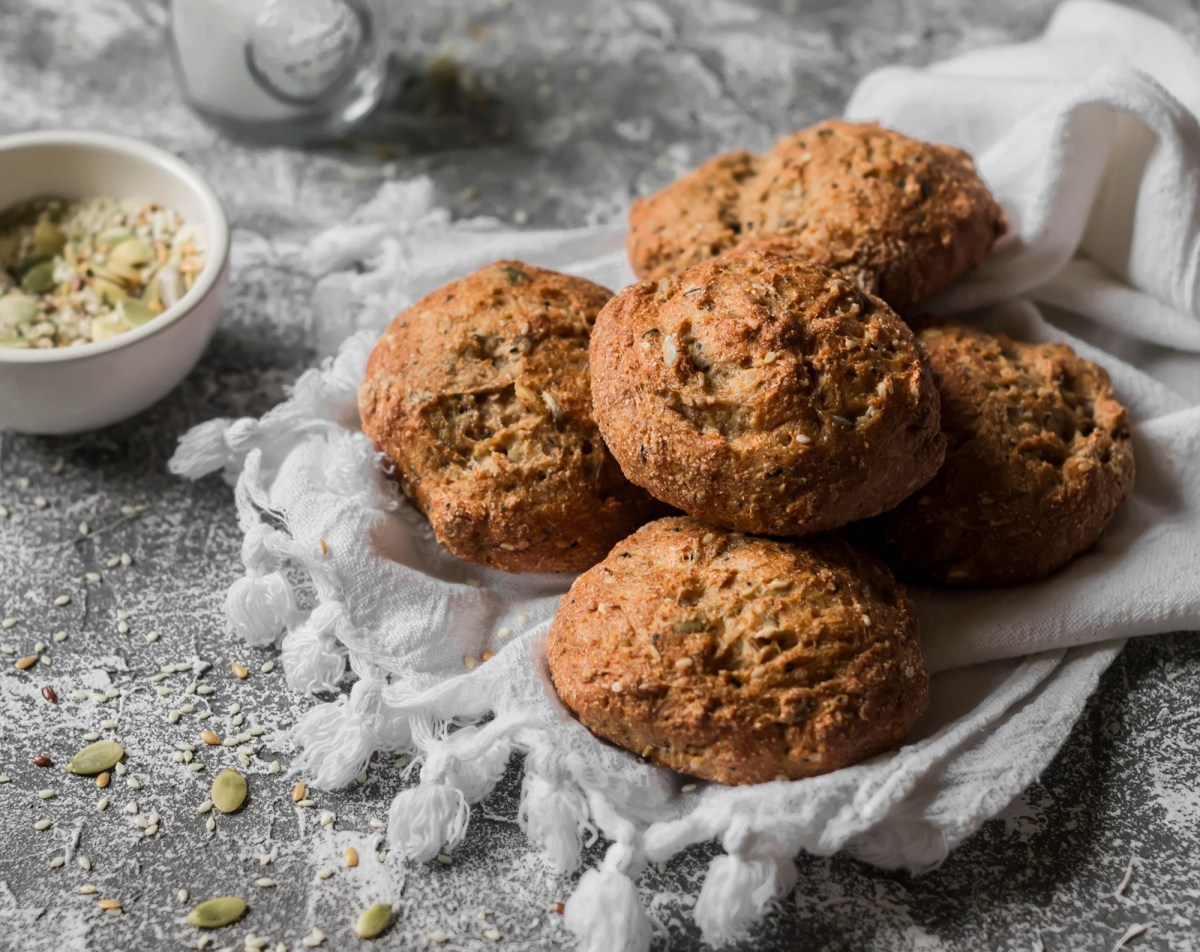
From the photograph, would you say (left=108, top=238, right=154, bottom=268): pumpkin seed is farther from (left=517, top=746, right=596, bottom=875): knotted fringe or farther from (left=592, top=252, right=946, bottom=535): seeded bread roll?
(left=517, top=746, right=596, bottom=875): knotted fringe

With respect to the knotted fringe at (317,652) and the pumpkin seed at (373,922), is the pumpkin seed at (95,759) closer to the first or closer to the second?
the knotted fringe at (317,652)

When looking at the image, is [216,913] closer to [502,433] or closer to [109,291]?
[502,433]

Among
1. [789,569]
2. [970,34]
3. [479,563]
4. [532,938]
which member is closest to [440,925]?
[532,938]

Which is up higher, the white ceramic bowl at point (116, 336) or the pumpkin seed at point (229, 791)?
the white ceramic bowl at point (116, 336)

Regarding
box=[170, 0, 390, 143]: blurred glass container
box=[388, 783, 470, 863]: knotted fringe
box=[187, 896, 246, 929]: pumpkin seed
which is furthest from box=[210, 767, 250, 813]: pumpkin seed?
box=[170, 0, 390, 143]: blurred glass container

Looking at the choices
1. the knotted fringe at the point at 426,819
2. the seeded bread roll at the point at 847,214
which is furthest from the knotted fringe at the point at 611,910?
the seeded bread roll at the point at 847,214
